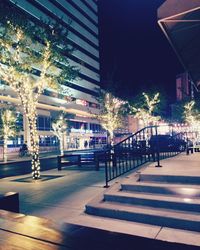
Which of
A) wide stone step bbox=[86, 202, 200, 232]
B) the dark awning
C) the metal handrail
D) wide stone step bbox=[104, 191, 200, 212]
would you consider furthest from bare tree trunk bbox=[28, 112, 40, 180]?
the dark awning

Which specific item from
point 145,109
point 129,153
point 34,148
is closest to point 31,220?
point 129,153

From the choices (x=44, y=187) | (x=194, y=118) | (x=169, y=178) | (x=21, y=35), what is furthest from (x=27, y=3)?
(x=169, y=178)

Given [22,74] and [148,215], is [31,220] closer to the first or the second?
[148,215]

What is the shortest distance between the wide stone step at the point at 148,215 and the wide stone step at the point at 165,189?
666 mm

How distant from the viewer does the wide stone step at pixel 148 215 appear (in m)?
5.05

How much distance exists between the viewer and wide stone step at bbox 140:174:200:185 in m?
6.39

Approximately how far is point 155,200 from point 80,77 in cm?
6089

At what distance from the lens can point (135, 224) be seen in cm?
546

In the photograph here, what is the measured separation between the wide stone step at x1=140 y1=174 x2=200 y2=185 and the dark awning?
13.6 ft

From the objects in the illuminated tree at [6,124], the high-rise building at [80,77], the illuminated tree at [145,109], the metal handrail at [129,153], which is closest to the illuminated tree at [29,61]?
the metal handrail at [129,153]

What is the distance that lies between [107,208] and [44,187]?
498cm

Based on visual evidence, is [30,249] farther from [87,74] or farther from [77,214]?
[87,74]

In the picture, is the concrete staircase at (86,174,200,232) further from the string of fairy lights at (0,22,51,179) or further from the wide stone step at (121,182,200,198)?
the string of fairy lights at (0,22,51,179)

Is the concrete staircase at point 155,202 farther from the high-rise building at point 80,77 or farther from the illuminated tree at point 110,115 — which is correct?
the high-rise building at point 80,77
